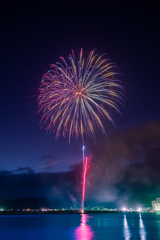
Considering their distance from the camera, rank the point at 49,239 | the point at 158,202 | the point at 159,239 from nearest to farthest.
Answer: the point at 159,239, the point at 49,239, the point at 158,202

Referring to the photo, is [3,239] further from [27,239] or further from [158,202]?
[158,202]

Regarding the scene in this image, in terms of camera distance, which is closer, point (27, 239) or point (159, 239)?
point (159, 239)

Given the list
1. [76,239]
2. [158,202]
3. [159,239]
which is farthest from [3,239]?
[158,202]

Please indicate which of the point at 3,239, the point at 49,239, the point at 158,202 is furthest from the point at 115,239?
the point at 158,202

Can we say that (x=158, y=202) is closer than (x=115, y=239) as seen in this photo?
No

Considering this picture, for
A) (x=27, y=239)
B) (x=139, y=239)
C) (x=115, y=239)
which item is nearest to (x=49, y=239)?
(x=27, y=239)

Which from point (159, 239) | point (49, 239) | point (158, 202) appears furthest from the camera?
point (158, 202)

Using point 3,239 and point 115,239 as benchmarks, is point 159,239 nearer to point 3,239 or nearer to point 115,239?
point 115,239

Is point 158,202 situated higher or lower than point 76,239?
higher
